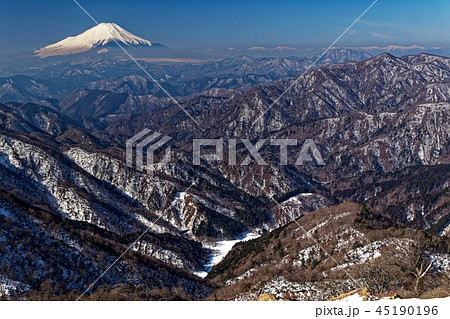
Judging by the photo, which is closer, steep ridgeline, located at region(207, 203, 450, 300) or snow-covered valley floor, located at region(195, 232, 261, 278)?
steep ridgeline, located at region(207, 203, 450, 300)

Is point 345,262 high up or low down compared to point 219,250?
up

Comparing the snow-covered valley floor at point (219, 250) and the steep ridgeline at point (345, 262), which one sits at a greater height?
the steep ridgeline at point (345, 262)

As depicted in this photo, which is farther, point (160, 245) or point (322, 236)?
point (160, 245)

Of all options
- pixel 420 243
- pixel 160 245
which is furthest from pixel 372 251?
pixel 160 245

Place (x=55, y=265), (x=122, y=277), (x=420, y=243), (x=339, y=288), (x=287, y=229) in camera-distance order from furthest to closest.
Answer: (x=287, y=229) → (x=122, y=277) → (x=55, y=265) → (x=420, y=243) → (x=339, y=288)

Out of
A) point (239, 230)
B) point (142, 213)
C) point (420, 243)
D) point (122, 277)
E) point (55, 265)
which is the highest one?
point (420, 243)

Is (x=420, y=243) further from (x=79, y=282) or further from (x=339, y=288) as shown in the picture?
(x=79, y=282)

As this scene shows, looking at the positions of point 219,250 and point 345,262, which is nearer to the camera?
point 345,262

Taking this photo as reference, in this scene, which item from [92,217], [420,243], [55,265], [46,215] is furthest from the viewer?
[92,217]

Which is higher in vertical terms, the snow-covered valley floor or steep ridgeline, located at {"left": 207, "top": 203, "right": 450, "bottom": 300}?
steep ridgeline, located at {"left": 207, "top": 203, "right": 450, "bottom": 300}

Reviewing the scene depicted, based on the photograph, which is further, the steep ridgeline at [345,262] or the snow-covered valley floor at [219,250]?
the snow-covered valley floor at [219,250]

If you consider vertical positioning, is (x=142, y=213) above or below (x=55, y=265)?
below
